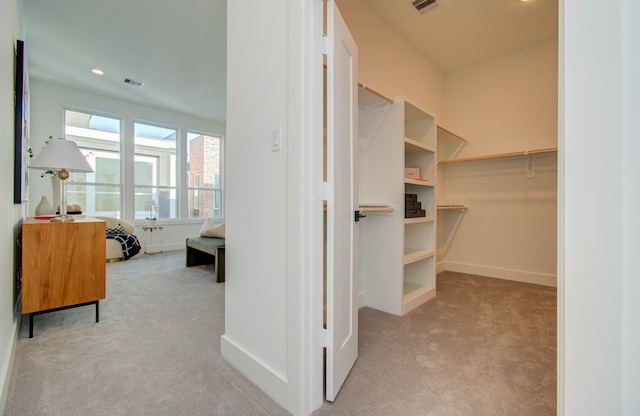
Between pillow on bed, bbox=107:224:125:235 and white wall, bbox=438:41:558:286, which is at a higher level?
white wall, bbox=438:41:558:286

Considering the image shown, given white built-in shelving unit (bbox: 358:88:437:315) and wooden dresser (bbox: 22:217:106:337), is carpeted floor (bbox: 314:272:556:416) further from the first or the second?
wooden dresser (bbox: 22:217:106:337)

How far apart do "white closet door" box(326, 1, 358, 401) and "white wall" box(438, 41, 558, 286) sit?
2.79 m

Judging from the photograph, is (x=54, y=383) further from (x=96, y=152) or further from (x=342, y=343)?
(x=96, y=152)

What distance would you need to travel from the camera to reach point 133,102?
5105 millimetres

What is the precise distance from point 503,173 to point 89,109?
6522 mm

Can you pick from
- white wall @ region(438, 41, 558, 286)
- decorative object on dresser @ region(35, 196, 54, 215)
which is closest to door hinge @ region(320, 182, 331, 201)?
decorative object on dresser @ region(35, 196, 54, 215)

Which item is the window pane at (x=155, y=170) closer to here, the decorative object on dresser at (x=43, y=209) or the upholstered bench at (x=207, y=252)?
the upholstered bench at (x=207, y=252)

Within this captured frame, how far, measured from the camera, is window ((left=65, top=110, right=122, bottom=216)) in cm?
474

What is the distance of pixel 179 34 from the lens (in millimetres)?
3094
